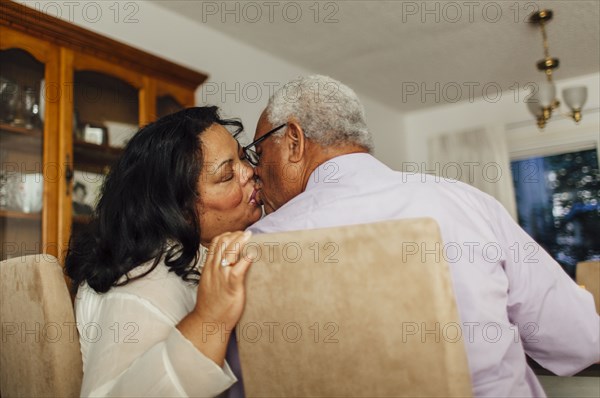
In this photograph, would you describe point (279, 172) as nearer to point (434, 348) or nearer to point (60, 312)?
point (60, 312)

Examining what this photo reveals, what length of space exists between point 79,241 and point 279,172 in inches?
19.9

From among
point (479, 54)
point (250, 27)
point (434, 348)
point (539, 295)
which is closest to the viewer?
point (434, 348)

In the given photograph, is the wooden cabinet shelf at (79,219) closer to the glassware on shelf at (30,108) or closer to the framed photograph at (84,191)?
the framed photograph at (84,191)

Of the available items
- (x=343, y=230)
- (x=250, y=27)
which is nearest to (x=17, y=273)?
(x=343, y=230)

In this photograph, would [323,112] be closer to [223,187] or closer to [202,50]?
[223,187]

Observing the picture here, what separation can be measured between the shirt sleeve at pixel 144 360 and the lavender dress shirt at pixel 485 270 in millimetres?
243

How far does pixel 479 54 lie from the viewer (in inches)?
162

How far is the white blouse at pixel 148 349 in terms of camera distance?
2.79 ft

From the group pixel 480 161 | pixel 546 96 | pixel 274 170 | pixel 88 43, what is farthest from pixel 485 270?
pixel 480 161

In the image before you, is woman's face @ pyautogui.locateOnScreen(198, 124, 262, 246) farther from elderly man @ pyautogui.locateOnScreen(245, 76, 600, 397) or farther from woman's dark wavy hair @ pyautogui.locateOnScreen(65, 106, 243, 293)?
elderly man @ pyautogui.locateOnScreen(245, 76, 600, 397)

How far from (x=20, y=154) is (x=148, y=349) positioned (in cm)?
168

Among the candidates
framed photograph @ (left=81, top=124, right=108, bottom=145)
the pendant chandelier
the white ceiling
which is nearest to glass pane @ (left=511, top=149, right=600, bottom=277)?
the white ceiling

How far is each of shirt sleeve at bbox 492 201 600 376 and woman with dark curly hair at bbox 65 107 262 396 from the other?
0.53m

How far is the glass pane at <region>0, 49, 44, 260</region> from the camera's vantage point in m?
2.21
